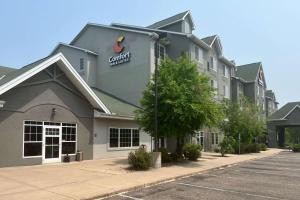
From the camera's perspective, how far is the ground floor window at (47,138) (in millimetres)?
19172

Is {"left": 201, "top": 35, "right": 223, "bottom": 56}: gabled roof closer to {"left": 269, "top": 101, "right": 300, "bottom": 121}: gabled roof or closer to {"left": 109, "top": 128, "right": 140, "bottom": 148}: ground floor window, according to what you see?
{"left": 109, "top": 128, "right": 140, "bottom": 148}: ground floor window

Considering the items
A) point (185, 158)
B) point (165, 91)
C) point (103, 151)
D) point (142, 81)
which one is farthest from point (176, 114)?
point (142, 81)

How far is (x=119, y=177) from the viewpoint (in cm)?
1491

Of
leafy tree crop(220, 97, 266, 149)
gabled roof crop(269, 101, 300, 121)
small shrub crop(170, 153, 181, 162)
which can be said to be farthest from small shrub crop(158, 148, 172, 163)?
gabled roof crop(269, 101, 300, 121)

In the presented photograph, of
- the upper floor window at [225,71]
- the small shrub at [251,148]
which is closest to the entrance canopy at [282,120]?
the upper floor window at [225,71]

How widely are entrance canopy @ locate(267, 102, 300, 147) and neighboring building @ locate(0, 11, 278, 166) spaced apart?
56.1 ft

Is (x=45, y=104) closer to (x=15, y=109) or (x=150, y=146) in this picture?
(x=15, y=109)

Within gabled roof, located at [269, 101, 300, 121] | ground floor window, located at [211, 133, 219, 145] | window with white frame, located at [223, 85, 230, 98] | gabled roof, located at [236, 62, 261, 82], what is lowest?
ground floor window, located at [211, 133, 219, 145]

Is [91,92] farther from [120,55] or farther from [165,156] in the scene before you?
[120,55]

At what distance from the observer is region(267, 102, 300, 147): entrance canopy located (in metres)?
56.0

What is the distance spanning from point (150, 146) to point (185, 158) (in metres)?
5.77

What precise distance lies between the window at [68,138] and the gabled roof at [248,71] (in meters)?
40.8

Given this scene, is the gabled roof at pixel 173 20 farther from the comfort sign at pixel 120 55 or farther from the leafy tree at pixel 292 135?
the leafy tree at pixel 292 135

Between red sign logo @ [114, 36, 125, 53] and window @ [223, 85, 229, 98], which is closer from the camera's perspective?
red sign logo @ [114, 36, 125, 53]
